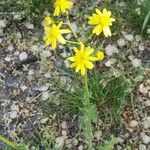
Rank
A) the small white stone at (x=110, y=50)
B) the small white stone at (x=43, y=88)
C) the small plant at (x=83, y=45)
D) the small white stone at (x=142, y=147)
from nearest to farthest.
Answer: the small plant at (x=83, y=45), the small white stone at (x=142, y=147), the small white stone at (x=43, y=88), the small white stone at (x=110, y=50)

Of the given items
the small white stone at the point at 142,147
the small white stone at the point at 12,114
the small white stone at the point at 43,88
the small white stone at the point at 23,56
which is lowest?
the small white stone at the point at 142,147

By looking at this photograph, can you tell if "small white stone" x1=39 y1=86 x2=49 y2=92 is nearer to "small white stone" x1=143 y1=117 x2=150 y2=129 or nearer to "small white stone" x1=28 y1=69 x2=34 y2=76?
"small white stone" x1=28 y1=69 x2=34 y2=76

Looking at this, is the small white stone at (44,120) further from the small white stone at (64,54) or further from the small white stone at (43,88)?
the small white stone at (64,54)

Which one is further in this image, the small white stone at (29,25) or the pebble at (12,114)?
the small white stone at (29,25)

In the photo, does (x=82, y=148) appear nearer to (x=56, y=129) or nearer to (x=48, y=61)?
(x=56, y=129)

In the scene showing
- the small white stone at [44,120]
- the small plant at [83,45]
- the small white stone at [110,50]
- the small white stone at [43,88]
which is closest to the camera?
the small plant at [83,45]

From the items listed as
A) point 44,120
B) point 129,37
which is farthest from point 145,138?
point 129,37

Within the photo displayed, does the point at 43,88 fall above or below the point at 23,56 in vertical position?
below

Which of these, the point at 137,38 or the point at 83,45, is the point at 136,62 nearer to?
the point at 137,38

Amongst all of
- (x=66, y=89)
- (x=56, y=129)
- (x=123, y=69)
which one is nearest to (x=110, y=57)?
(x=123, y=69)

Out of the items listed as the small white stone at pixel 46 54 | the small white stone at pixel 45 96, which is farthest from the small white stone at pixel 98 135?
the small white stone at pixel 46 54

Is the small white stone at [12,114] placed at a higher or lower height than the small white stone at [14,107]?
lower

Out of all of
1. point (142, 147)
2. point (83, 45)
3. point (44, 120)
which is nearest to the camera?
point (83, 45)
